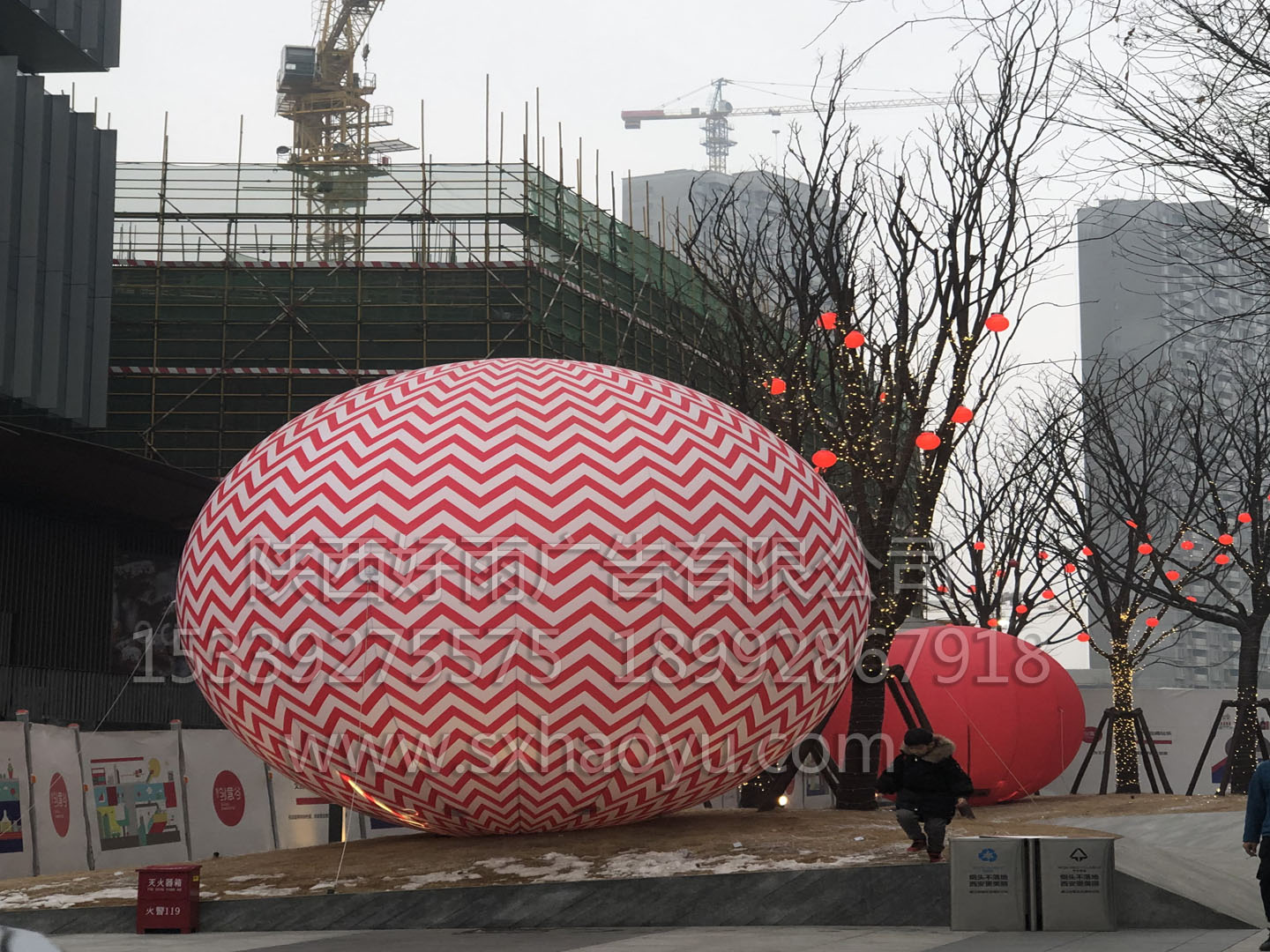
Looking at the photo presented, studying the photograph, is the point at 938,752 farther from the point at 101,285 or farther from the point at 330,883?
the point at 101,285

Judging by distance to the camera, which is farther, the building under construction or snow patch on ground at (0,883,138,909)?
the building under construction

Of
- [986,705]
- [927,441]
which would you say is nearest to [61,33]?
[927,441]

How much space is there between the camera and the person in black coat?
1114cm

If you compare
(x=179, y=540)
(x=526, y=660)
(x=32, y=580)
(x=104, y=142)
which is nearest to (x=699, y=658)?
(x=526, y=660)

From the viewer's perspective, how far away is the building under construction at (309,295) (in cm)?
3750

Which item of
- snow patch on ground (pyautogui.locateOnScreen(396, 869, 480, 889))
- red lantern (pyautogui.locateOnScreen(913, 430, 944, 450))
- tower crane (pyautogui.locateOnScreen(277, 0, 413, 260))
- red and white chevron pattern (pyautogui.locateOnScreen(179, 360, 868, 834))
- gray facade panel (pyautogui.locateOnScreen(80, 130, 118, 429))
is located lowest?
snow patch on ground (pyautogui.locateOnScreen(396, 869, 480, 889))

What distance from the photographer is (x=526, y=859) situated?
11125mm

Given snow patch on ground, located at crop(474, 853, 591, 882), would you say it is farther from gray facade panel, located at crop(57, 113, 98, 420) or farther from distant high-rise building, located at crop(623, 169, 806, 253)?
gray facade panel, located at crop(57, 113, 98, 420)

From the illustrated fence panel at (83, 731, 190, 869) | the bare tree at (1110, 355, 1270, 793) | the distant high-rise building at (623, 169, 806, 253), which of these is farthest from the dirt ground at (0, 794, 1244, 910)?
the bare tree at (1110, 355, 1270, 793)

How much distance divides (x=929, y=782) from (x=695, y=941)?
253 centimetres

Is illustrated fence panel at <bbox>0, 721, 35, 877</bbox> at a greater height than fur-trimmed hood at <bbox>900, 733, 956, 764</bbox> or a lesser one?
lesser

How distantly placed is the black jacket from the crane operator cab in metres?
53.9

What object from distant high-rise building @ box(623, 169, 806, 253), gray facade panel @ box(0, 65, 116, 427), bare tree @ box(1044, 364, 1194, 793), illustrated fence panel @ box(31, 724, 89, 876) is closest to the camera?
illustrated fence panel @ box(31, 724, 89, 876)

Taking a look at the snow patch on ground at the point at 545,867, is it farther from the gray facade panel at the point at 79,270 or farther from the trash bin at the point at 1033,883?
the gray facade panel at the point at 79,270
